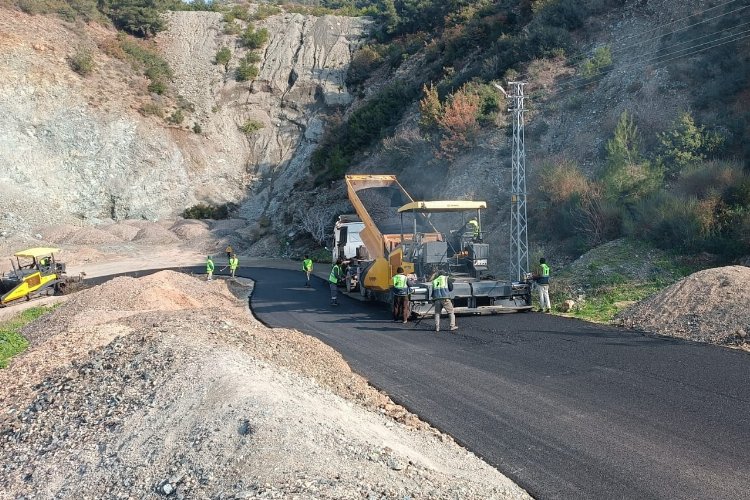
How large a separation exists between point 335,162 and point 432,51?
997cm

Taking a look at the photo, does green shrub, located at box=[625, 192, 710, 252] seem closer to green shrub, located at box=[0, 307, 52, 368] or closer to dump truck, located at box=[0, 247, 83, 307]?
green shrub, located at box=[0, 307, 52, 368]

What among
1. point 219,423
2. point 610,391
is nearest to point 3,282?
point 219,423

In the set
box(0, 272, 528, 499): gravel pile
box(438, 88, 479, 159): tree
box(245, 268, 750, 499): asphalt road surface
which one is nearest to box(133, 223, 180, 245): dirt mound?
box(438, 88, 479, 159): tree

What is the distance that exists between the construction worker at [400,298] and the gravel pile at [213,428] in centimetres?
342

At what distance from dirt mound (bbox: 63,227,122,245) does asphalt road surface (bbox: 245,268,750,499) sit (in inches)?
1170

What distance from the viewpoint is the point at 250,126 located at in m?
55.0

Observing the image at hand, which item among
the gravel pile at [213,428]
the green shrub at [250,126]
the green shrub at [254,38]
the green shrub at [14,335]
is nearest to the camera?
the gravel pile at [213,428]

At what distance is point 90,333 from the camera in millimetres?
12812

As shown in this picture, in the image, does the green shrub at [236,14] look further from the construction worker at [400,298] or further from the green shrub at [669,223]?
the construction worker at [400,298]

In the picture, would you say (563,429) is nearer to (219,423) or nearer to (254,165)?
(219,423)

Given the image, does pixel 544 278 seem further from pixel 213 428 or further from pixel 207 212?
pixel 207 212

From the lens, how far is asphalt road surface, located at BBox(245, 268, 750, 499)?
19.5 feet

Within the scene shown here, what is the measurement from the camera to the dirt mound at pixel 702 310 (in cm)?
1140

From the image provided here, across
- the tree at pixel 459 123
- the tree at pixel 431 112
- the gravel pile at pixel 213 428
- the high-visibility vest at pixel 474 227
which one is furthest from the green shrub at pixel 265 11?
the gravel pile at pixel 213 428
